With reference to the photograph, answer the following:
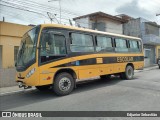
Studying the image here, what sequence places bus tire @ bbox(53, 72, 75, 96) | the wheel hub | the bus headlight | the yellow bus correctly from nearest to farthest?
the bus headlight < the yellow bus < bus tire @ bbox(53, 72, 75, 96) < the wheel hub

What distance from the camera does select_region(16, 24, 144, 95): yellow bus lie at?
779cm

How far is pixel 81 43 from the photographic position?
31.4 feet

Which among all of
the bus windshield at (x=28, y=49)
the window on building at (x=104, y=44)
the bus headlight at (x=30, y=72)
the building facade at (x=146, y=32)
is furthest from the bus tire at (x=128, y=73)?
the building facade at (x=146, y=32)

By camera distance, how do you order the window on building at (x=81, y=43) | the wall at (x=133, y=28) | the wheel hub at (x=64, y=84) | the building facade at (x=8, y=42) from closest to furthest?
the wheel hub at (x=64, y=84) < the window on building at (x=81, y=43) < the building facade at (x=8, y=42) < the wall at (x=133, y=28)

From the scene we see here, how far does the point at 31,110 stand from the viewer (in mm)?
6406

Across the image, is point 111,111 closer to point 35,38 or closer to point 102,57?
point 35,38

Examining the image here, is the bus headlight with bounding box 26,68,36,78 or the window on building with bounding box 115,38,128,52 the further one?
the window on building with bounding box 115,38,128,52

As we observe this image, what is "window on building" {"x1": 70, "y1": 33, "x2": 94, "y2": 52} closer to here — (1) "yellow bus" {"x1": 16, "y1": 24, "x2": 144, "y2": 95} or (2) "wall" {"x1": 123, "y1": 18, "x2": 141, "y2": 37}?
(1) "yellow bus" {"x1": 16, "y1": 24, "x2": 144, "y2": 95}

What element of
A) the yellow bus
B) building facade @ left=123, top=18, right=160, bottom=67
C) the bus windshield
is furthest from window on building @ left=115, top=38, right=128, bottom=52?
building facade @ left=123, top=18, right=160, bottom=67

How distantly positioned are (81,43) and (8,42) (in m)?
5.72

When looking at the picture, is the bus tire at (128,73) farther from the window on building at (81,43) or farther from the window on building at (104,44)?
the window on building at (81,43)

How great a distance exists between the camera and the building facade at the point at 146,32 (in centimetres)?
3077

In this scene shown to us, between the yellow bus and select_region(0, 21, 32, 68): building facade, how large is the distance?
4.01 metres

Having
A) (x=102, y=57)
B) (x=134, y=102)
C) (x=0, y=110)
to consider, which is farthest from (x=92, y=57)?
(x=0, y=110)
